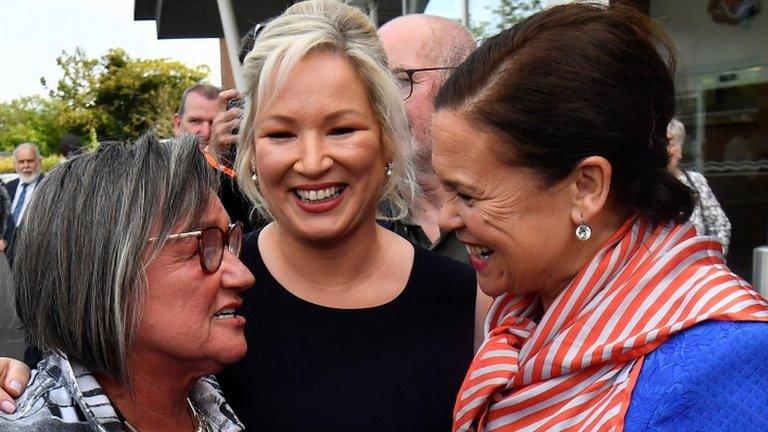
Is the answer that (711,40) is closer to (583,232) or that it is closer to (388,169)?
(388,169)

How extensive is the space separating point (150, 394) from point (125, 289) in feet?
0.89

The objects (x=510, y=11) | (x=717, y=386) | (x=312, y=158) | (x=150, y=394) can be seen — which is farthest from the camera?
(x=510, y=11)

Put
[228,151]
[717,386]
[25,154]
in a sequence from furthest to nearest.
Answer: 1. [25,154]
2. [228,151]
3. [717,386]

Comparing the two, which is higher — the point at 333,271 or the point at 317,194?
the point at 317,194

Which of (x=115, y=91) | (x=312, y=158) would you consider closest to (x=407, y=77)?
(x=312, y=158)

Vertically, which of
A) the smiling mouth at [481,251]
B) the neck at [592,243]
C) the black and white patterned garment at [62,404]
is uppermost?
the neck at [592,243]

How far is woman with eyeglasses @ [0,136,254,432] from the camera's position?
5.52ft

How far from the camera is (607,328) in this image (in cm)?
160

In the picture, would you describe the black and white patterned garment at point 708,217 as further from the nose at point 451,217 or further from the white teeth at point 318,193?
the nose at point 451,217

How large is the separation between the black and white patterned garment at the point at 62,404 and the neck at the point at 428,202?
1.83 meters

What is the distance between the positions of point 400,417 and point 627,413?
0.79 m

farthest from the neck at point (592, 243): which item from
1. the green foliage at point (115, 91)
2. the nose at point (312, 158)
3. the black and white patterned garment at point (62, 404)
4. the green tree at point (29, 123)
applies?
the green tree at point (29, 123)

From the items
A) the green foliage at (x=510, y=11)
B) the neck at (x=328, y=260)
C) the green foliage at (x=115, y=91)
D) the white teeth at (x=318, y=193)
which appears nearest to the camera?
the white teeth at (x=318, y=193)

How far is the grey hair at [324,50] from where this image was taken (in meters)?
2.21
